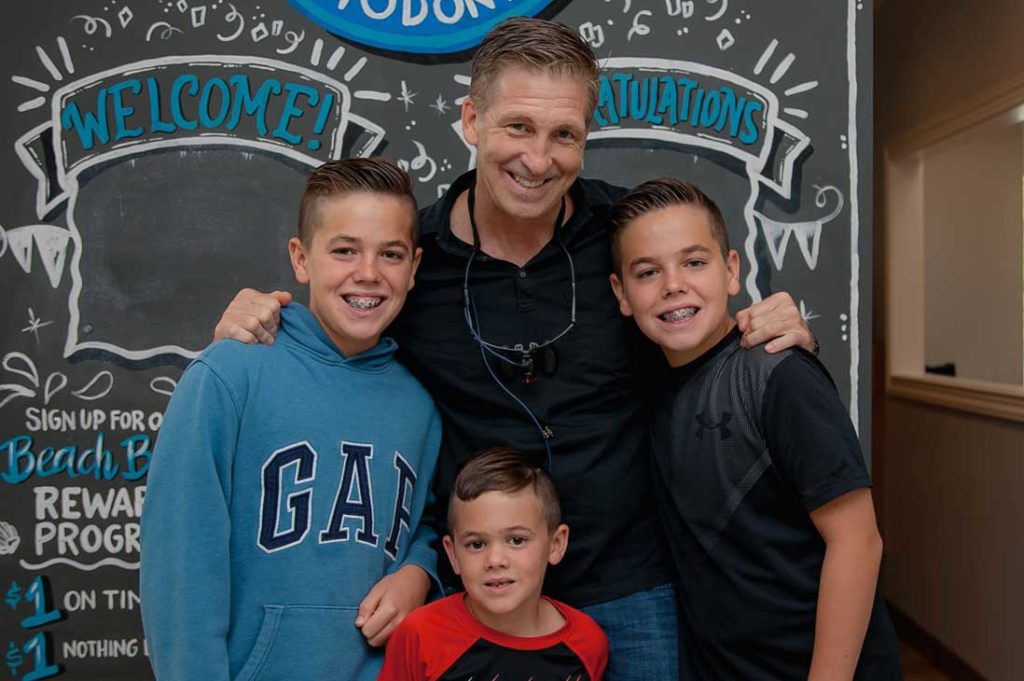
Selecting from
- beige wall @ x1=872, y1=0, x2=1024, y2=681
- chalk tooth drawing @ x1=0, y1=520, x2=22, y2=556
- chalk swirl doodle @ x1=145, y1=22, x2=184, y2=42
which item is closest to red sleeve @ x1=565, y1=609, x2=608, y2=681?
chalk tooth drawing @ x1=0, y1=520, x2=22, y2=556

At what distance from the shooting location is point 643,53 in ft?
7.12

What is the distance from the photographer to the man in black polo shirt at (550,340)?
1526 millimetres

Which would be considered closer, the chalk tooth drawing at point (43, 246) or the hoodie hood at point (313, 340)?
the hoodie hood at point (313, 340)

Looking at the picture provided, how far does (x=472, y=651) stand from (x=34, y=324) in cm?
133

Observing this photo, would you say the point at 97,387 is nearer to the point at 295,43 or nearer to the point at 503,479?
the point at 295,43

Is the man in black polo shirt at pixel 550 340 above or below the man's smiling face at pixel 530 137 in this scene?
below

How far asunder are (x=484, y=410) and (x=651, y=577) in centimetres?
41

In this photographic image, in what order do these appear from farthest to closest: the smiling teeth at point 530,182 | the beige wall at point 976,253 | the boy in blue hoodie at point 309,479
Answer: the beige wall at point 976,253 < the smiling teeth at point 530,182 < the boy in blue hoodie at point 309,479

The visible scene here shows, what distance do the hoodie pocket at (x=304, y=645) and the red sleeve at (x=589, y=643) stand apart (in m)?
0.35

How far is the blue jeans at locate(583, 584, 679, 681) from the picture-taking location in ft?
5.19

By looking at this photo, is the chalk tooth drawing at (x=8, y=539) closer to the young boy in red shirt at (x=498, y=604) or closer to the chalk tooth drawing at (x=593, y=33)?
the young boy in red shirt at (x=498, y=604)

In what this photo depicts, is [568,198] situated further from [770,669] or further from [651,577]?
[770,669]

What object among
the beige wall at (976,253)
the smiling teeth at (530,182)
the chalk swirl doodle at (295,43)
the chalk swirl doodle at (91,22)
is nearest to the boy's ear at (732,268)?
the smiling teeth at (530,182)

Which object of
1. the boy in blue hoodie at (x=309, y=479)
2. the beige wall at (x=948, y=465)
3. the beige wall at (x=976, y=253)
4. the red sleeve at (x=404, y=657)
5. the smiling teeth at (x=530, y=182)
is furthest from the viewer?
the beige wall at (x=976, y=253)
